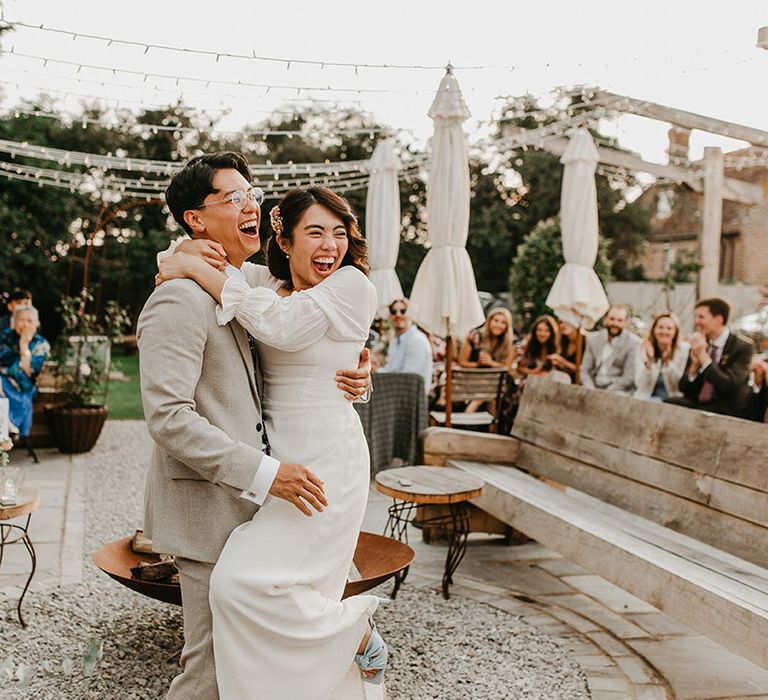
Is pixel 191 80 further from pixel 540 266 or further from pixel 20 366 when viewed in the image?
pixel 540 266

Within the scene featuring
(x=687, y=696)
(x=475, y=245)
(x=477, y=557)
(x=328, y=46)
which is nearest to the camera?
(x=687, y=696)

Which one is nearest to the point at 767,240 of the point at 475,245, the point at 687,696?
the point at 475,245

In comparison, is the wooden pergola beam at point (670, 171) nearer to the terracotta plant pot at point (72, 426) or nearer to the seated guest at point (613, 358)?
the seated guest at point (613, 358)

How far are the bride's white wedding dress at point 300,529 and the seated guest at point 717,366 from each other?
4.45m

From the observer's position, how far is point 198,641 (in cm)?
235

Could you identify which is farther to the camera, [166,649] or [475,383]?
[475,383]

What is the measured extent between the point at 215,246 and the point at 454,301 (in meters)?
4.45

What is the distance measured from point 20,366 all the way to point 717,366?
6.34 m

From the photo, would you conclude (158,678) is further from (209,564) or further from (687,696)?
(687,696)

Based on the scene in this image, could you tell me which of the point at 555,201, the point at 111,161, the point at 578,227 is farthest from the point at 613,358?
the point at 555,201

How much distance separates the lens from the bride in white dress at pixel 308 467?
7.39ft

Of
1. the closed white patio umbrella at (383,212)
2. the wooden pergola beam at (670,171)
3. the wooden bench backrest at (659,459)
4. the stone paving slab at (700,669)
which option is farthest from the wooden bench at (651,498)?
the wooden pergola beam at (670,171)

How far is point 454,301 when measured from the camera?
672 centimetres

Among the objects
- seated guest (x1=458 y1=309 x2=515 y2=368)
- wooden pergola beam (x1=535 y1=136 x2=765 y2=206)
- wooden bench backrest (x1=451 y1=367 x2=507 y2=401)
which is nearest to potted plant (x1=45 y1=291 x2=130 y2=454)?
wooden bench backrest (x1=451 y1=367 x2=507 y2=401)
